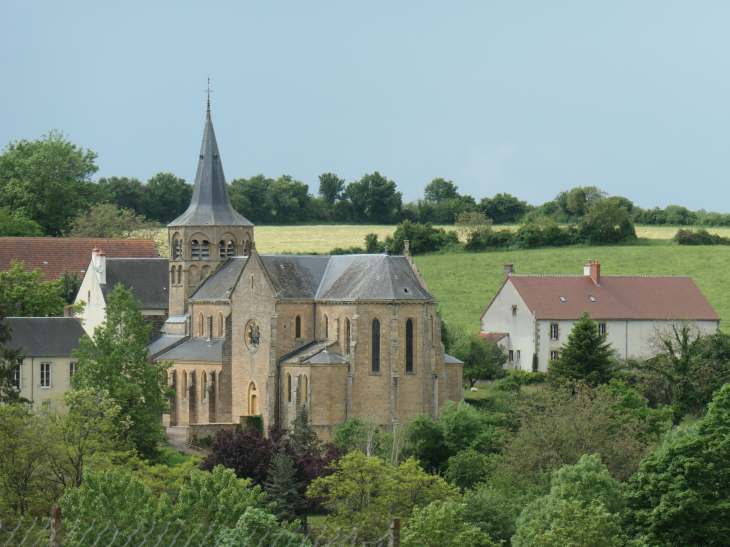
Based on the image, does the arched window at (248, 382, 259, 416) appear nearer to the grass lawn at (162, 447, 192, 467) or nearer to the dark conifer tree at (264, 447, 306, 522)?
the grass lawn at (162, 447, 192, 467)

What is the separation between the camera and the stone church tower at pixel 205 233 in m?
73.4

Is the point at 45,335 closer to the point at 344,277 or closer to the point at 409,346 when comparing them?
the point at 344,277

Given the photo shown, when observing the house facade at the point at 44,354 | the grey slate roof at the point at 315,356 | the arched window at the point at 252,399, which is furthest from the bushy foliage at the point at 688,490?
the house facade at the point at 44,354

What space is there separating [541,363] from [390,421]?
68.2 feet

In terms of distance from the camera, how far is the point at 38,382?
197 feet

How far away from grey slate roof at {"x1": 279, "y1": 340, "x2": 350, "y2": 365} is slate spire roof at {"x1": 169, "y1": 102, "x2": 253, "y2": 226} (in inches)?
573

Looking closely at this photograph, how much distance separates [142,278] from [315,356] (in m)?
21.2

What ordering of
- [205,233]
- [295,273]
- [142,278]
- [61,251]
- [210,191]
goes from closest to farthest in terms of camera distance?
[295,273] < [205,233] < [210,191] < [142,278] < [61,251]

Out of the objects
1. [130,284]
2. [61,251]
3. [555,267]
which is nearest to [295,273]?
[130,284]

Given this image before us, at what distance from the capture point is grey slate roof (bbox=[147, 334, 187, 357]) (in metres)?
70.4

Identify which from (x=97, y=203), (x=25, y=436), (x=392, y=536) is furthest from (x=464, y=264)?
(x=392, y=536)

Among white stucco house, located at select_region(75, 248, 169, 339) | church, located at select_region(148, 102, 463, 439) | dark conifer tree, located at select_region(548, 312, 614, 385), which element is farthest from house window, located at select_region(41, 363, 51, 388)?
dark conifer tree, located at select_region(548, 312, 614, 385)

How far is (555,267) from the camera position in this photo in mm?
97250

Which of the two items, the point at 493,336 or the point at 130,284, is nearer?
the point at 130,284
